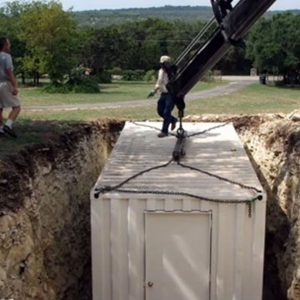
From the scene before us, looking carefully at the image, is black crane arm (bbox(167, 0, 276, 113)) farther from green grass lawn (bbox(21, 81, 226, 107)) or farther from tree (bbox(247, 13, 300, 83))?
tree (bbox(247, 13, 300, 83))

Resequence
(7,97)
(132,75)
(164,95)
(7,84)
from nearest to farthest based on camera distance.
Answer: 1. (7,84)
2. (7,97)
3. (164,95)
4. (132,75)

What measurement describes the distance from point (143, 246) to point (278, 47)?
4289 cm

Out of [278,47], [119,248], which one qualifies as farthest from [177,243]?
[278,47]

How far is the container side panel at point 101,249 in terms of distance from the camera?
8.80 metres

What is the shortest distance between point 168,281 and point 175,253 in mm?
465

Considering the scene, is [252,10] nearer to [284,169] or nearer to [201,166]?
[201,166]

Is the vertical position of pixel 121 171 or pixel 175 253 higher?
pixel 121 171

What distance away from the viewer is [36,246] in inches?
364

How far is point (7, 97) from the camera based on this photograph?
1152 cm

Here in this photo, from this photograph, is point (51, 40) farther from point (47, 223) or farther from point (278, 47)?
point (47, 223)

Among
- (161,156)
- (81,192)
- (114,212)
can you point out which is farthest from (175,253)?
(81,192)

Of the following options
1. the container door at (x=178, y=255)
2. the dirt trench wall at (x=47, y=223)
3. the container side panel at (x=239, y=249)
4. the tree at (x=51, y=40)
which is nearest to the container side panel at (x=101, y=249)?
the container door at (x=178, y=255)

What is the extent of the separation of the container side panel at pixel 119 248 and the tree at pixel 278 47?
4272 centimetres

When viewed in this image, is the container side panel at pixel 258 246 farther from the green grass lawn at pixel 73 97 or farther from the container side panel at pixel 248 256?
the green grass lawn at pixel 73 97
